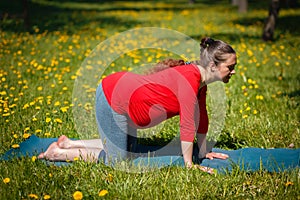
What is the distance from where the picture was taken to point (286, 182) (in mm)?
2926

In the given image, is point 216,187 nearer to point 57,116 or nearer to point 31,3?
point 57,116

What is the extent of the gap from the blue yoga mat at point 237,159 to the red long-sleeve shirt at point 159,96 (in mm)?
344

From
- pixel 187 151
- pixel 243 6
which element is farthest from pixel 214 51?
pixel 243 6

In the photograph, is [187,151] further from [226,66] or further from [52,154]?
[52,154]

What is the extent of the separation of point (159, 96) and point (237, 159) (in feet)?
2.85

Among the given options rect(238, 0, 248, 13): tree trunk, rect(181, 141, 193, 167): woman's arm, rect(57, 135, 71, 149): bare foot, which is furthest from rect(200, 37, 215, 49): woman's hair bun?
rect(238, 0, 248, 13): tree trunk

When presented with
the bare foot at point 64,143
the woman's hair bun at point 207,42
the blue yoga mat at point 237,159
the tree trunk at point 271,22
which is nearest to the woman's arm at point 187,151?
the blue yoga mat at point 237,159

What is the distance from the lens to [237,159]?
346cm

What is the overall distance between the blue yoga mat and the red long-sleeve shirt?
0.34 m

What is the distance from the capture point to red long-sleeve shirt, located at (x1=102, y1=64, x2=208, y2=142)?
121 inches

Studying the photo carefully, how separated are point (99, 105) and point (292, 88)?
10.4ft

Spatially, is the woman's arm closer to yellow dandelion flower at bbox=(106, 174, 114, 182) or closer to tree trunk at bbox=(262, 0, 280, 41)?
yellow dandelion flower at bbox=(106, 174, 114, 182)

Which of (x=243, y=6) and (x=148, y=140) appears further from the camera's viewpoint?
(x=243, y=6)

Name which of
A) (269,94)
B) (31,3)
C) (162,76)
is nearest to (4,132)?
(162,76)
